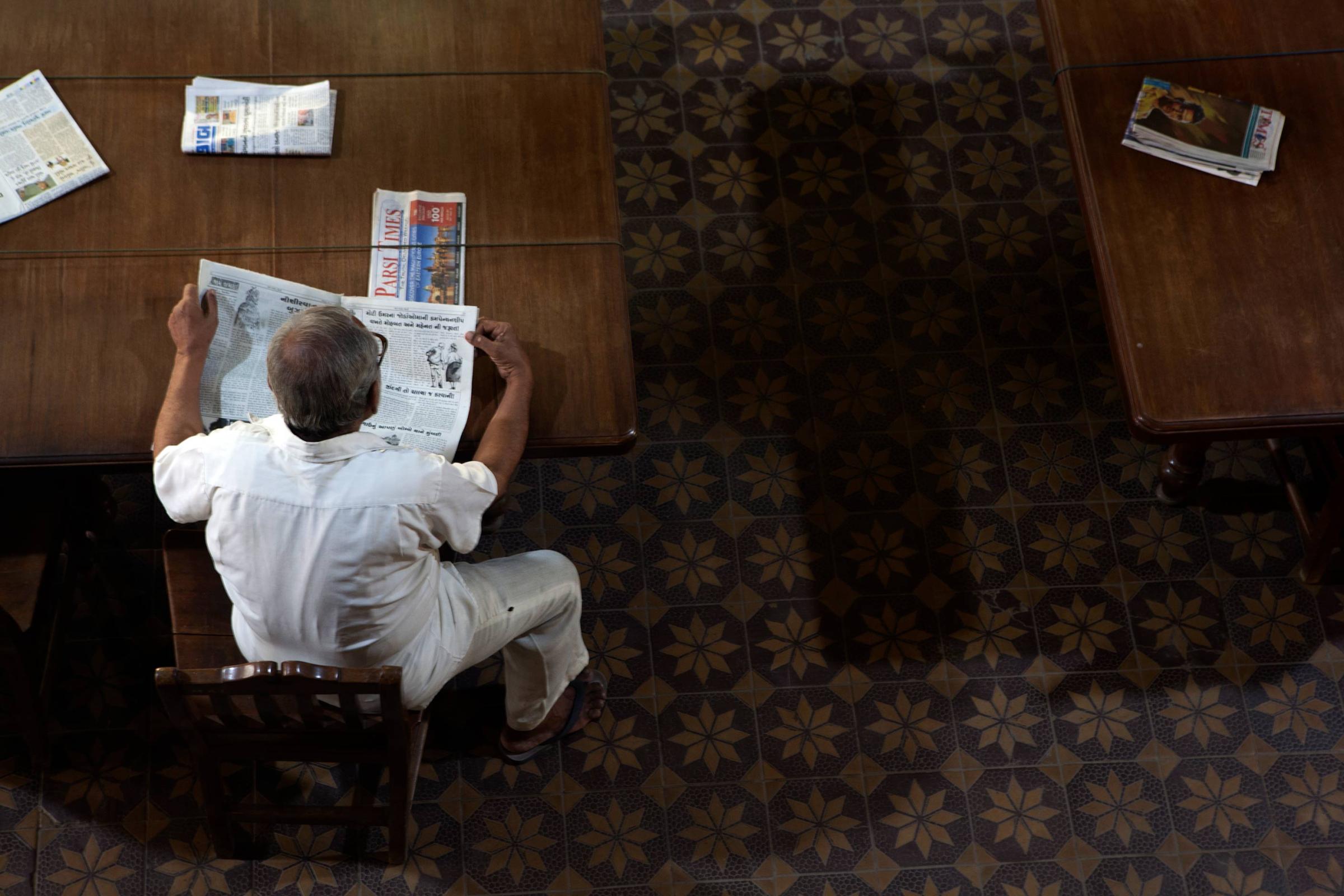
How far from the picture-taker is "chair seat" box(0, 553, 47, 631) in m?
2.42

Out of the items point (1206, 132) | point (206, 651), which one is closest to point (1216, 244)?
point (1206, 132)

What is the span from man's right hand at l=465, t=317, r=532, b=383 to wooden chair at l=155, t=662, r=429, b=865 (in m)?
0.63

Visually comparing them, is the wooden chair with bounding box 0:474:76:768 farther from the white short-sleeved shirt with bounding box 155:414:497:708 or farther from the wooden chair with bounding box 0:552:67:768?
the white short-sleeved shirt with bounding box 155:414:497:708

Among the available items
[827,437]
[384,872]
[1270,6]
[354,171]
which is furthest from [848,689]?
[1270,6]

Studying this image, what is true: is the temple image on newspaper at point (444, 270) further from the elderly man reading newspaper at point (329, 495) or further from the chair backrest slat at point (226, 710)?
Result: the chair backrest slat at point (226, 710)

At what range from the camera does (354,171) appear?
2473 millimetres

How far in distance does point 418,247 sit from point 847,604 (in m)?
1.45

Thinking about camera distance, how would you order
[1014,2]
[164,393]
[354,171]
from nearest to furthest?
1. [164,393]
2. [354,171]
3. [1014,2]

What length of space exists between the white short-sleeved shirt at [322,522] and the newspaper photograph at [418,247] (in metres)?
0.44

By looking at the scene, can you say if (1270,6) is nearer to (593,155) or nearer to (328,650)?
(593,155)

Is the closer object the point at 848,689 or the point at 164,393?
the point at 164,393

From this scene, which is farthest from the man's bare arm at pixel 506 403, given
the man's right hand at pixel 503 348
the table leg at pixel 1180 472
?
the table leg at pixel 1180 472

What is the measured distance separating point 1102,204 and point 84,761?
2662 millimetres

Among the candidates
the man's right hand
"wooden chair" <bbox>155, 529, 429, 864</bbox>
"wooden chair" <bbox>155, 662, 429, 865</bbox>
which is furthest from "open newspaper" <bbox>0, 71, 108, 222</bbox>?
"wooden chair" <bbox>155, 662, 429, 865</bbox>
